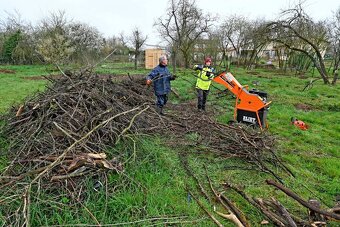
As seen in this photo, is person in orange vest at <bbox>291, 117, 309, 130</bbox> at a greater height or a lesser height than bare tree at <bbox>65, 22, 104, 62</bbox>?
lesser

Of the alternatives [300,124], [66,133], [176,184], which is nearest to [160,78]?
[66,133]

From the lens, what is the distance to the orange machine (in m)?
5.87

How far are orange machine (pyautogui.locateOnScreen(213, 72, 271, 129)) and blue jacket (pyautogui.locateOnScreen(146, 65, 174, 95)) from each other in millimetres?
1588

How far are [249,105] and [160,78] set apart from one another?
2.50m

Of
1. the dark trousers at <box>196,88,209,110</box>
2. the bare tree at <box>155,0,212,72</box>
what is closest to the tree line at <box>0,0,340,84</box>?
the bare tree at <box>155,0,212,72</box>

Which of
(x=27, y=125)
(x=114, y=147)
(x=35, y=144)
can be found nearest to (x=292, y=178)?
(x=114, y=147)

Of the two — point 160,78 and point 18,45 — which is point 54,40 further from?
point 160,78

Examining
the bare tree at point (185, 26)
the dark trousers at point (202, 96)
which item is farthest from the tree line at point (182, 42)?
the dark trousers at point (202, 96)

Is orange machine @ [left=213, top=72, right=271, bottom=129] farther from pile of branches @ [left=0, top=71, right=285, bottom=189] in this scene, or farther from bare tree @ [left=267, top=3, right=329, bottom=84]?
bare tree @ [left=267, top=3, right=329, bottom=84]

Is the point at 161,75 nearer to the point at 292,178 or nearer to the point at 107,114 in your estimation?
the point at 107,114

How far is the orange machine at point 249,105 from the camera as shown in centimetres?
587

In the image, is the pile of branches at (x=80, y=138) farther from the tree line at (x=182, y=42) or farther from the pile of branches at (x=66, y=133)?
the tree line at (x=182, y=42)

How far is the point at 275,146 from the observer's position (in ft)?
17.0

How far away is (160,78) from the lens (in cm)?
673
